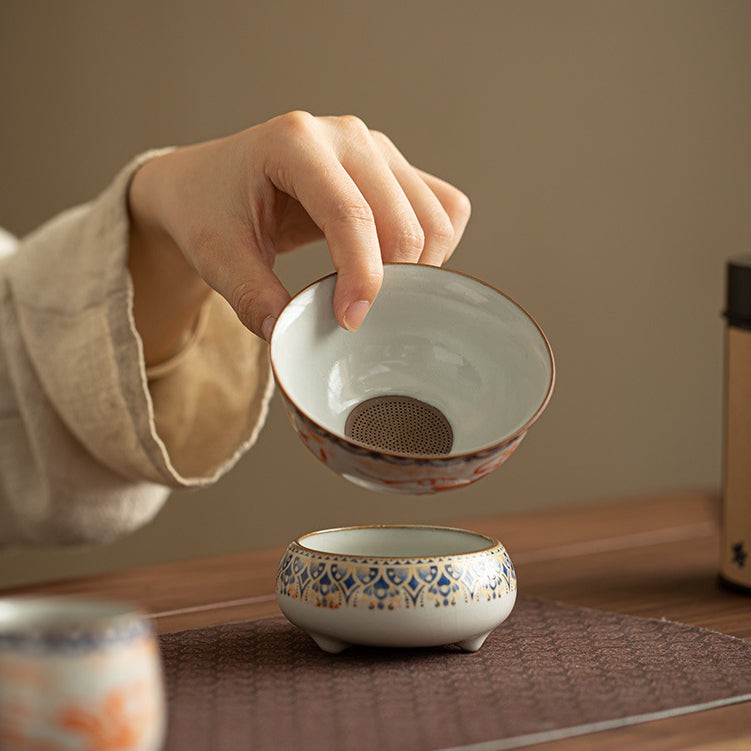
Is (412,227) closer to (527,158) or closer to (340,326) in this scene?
(340,326)

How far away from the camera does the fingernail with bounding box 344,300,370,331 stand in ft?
1.95

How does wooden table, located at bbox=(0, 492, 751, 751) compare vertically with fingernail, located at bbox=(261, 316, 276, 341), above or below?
below

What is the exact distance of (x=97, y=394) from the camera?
0.84 m

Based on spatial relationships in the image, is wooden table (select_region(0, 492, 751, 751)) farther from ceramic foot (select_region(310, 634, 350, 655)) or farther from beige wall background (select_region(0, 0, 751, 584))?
beige wall background (select_region(0, 0, 751, 584))

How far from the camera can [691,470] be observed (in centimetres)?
215

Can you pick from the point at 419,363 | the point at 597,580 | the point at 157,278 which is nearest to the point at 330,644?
the point at 419,363

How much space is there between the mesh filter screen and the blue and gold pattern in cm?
8

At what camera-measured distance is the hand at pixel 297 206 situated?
0.62m

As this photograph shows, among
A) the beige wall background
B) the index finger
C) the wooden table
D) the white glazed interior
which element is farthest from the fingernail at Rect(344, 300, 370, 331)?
the beige wall background

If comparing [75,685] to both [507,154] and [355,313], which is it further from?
[507,154]

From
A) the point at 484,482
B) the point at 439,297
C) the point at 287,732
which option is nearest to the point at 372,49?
the point at 484,482

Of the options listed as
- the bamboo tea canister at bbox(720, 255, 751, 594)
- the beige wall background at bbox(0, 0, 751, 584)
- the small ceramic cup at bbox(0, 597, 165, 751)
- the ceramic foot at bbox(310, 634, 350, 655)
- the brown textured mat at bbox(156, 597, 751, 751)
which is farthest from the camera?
the beige wall background at bbox(0, 0, 751, 584)

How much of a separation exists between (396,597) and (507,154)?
1.47 metres

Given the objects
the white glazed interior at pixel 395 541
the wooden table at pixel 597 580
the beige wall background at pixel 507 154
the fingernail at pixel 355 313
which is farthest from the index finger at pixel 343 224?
the beige wall background at pixel 507 154
